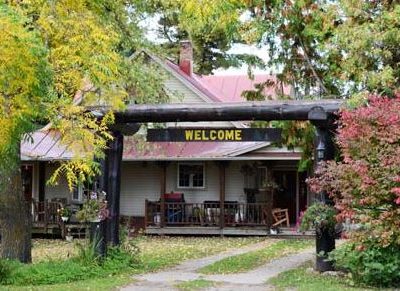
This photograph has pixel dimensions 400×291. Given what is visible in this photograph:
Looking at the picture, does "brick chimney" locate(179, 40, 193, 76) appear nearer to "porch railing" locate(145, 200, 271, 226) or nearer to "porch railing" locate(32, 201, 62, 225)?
"porch railing" locate(145, 200, 271, 226)

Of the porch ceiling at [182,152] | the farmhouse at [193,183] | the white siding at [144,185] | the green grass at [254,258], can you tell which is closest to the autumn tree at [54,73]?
the green grass at [254,258]

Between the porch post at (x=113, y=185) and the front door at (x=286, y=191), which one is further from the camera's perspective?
the front door at (x=286, y=191)

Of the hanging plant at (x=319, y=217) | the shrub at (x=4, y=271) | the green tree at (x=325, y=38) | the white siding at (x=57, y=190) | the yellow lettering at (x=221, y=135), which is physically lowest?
the shrub at (x=4, y=271)

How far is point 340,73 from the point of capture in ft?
57.2

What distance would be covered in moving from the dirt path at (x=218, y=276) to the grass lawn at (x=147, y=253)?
1.22ft

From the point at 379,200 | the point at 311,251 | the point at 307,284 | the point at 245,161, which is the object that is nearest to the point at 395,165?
the point at 379,200

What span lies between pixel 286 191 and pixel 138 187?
19.9 ft

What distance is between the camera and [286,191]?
2825 cm

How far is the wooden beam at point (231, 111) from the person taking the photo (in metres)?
13.6

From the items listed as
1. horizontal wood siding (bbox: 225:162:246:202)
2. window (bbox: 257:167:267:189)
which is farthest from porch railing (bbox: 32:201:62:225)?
window (bbox: 257:167:267:189)

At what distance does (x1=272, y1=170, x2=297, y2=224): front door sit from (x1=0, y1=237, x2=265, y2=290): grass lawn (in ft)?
13.0

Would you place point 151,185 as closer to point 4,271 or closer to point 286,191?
point 286,191

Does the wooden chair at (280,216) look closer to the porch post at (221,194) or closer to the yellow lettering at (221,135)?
the porch post at (221,194)

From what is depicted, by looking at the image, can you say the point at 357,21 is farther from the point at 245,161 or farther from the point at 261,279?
the point at 245,161
